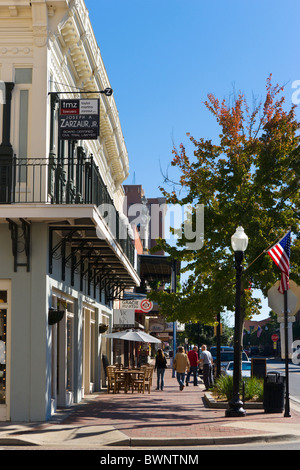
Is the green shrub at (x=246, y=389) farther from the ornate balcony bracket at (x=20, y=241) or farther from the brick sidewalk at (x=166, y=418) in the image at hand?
the ornate balcony bracket at (x=20, y=241)

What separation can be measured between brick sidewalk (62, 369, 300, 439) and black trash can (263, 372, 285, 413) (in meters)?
0.21

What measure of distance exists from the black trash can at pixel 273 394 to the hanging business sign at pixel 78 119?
24.4 ft

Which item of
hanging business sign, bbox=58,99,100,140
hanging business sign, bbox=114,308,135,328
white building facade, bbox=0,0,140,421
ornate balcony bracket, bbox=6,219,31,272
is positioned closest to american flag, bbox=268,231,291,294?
white building facade, bbox=0,0,140,421

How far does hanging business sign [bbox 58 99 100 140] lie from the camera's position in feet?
53.2

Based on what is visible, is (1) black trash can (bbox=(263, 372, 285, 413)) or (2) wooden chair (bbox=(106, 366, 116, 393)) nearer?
(1) black trash can (bbox=(263, 372, 285, 413))

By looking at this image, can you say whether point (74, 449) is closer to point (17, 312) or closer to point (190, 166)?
point (17, 312)

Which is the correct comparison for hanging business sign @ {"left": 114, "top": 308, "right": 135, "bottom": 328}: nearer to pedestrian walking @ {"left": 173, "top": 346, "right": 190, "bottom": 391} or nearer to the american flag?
pedestrian walking @ {"left": 173, "top": 346, "right": 190, "bottom": 391}

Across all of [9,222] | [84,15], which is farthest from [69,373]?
[84,15]

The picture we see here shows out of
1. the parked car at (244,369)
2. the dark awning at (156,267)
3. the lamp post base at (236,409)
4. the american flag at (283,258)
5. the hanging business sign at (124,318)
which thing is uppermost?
the dark awning at (156,267)

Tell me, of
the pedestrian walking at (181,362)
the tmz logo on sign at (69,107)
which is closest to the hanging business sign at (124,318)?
the pedestrian walking at (181,362)

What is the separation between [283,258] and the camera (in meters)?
17.7

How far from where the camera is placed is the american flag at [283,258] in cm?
1753

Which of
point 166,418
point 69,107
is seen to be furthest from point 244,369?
point 69,107
